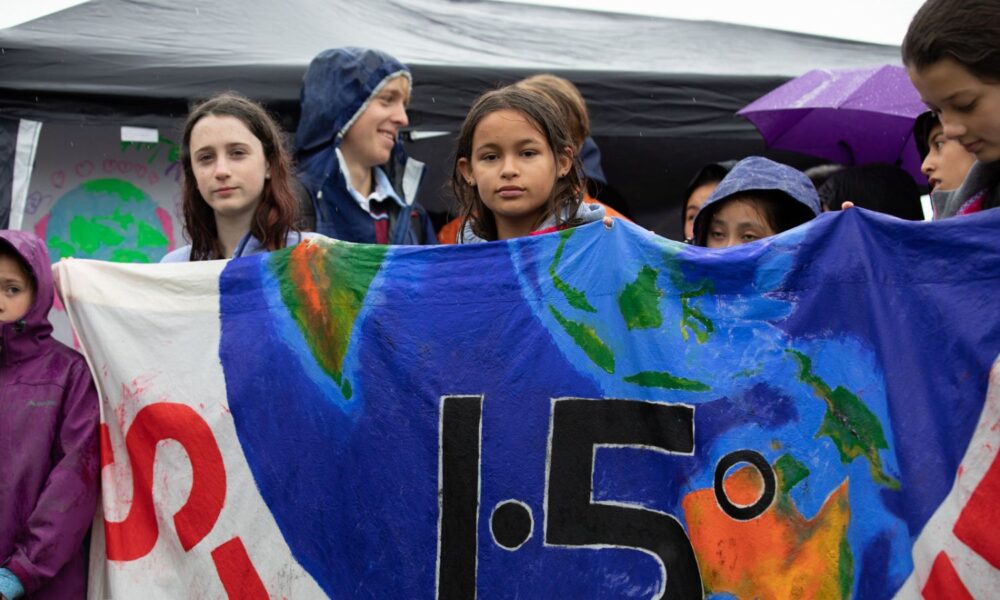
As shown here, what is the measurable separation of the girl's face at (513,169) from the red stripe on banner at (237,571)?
1.04 meters

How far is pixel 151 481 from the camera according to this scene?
3076mm

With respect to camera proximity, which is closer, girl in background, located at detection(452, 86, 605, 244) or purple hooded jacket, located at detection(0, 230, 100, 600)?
purple hooded jacket, located at detection(0, 230, 100, 600)

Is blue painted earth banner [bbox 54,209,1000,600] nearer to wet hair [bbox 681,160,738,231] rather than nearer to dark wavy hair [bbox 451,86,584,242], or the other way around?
dark wavy hair [bbox 451,86,584,242]

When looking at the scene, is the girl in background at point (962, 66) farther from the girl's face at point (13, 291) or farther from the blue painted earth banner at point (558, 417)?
the girl's face at point (13, 291)

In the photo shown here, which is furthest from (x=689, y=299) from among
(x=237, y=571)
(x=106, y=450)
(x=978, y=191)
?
(x=106, y=450)

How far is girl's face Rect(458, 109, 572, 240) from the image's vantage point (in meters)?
3.12

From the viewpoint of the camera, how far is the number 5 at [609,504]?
8.24 ft

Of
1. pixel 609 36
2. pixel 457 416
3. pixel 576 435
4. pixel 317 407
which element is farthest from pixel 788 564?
pixel 609 36

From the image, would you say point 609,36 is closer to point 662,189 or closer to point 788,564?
point 662,189

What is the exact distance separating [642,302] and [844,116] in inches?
117

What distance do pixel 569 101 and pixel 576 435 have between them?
1829mm

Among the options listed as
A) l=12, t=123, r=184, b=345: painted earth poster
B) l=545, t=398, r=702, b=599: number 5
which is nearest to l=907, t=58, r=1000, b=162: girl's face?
l=545, t=398, r=702, b=599: number 5

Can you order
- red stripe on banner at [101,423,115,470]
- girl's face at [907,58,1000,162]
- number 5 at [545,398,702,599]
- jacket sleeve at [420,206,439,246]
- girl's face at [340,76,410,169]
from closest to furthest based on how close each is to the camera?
girl's face at [907,58,1000,162] < number 5 at [545,398,702,599] < red stripe on banner at [101,423,115,470] < girl's face at [340,76,410,169] < jacket sleeve at [420,206,439,246]

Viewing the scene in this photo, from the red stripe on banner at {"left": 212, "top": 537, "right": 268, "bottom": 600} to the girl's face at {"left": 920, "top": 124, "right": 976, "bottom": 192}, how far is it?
1925 mm
